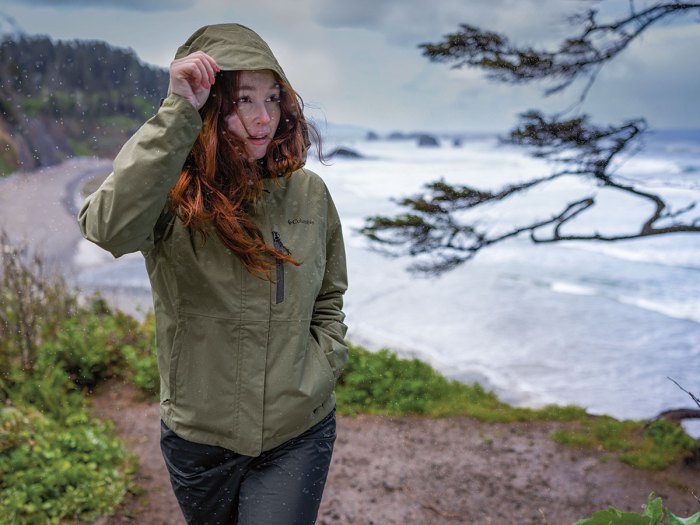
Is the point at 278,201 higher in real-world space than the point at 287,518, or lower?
higher

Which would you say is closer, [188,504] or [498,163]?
[188,504]

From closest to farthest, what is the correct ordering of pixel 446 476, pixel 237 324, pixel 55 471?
pixel 237 324
pixel 55 471
pixel 446 476

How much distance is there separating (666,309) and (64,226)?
14.0m

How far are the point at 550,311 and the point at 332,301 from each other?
480 inches

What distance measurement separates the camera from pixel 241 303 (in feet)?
5.96

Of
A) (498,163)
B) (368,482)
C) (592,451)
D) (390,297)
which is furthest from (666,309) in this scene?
(498,163)

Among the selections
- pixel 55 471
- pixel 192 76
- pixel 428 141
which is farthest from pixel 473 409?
pixel 428 141

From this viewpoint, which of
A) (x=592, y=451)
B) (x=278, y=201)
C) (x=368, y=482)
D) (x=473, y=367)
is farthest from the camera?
(x=473, y=367)

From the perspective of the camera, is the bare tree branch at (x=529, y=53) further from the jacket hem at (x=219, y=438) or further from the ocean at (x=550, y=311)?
the jacket hem at (x=219, y=438)

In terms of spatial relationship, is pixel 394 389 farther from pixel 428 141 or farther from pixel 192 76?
pixel 428 141

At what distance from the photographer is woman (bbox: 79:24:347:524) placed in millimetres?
1777

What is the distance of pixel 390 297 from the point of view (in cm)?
1423

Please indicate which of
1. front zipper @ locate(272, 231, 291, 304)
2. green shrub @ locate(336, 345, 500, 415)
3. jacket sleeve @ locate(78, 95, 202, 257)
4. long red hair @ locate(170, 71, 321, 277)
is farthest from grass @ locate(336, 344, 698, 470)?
jacket sleeve @ locate(78, 95, 202, 257)

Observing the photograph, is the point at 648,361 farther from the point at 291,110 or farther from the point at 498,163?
the point at 498,163
